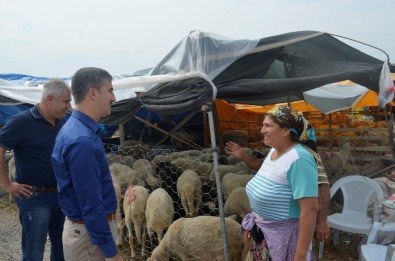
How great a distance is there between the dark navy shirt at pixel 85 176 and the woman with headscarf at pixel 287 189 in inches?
37.2

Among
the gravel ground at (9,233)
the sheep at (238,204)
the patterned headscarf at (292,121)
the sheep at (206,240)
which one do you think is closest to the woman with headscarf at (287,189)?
the patterned headscarf at (292,121)

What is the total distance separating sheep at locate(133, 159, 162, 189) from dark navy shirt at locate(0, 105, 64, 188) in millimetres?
2440

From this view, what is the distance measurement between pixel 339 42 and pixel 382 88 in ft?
3.15

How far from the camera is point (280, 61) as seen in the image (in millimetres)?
5098

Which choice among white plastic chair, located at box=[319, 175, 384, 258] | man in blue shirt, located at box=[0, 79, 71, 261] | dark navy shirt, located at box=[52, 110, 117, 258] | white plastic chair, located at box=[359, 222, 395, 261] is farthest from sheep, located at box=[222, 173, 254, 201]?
dark navy shirt, located at box=[52, 110, 117, 258]

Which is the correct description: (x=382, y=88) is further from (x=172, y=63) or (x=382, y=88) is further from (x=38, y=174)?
(x=38, y=174)

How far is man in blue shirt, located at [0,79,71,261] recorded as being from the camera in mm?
2928

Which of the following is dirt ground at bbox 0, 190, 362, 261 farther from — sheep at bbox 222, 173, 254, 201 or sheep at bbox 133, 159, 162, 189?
sheep at bbox 222, 173, 254, 201

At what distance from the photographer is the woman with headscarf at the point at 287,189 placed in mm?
1997

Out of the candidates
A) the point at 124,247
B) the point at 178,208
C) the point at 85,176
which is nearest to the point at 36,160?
the point at 85,176

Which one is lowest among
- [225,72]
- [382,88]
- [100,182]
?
[100,182]

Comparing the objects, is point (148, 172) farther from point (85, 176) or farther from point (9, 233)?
point (85, 176)

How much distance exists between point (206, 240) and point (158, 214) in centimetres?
100

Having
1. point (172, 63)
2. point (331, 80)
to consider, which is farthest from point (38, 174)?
point (331, 80)
